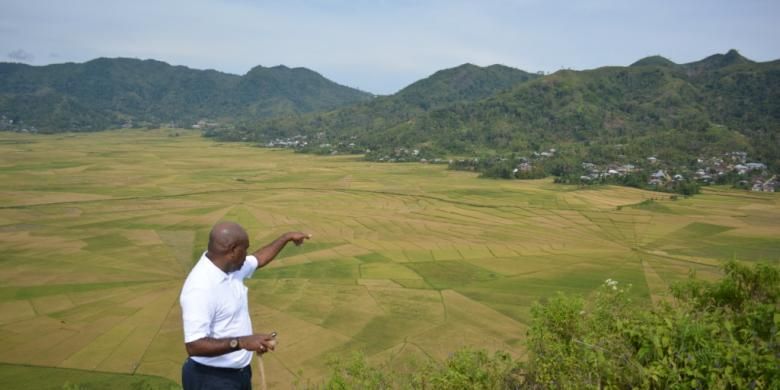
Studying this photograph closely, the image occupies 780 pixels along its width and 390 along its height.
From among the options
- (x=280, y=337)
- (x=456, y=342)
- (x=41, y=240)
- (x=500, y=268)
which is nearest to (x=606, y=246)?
(x=500, y=268)

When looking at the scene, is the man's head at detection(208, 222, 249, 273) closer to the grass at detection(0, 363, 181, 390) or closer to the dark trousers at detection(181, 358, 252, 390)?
the dark trousers at detection(181, 358, 252, 390)

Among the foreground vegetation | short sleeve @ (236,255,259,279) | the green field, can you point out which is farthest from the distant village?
short sleeve @ (236,255,259,279)

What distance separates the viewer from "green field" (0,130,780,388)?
27.6 metres

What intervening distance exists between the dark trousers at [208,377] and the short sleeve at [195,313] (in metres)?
0.74

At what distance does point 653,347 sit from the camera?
8102 mm

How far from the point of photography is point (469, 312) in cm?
3222

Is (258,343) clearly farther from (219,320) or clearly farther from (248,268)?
(248,268)

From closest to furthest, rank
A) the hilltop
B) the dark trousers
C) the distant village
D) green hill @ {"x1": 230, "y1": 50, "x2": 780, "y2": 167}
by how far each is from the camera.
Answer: the dark trousers
the distant village
the hilltop
green hill @ {"x1": 230, "y1": 50, "x2": 780, "y2": 167}

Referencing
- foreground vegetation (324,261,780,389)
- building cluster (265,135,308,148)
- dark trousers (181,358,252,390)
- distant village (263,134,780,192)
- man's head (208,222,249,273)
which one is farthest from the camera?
building cluster (265,135,308,148)

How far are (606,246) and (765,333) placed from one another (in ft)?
140

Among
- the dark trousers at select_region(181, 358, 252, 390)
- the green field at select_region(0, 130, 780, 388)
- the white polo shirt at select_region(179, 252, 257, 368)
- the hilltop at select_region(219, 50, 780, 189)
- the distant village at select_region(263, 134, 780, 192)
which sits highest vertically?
the hilltop at select_region(219, 50, 780, 189)

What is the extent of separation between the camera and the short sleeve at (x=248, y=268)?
6.23 m

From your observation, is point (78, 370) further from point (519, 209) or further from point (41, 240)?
point (519, 209)

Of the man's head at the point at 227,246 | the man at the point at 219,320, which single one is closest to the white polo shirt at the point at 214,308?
the man at the point at 219,320
